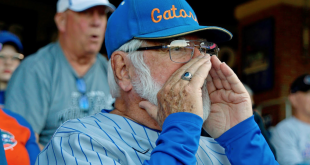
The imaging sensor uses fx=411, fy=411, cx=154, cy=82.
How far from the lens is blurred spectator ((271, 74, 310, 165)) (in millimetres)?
4594

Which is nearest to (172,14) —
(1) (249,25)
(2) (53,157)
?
(2) (53,157)

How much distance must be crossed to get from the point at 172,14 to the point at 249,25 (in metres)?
7.55

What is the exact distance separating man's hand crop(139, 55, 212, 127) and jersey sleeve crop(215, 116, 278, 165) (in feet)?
1.33

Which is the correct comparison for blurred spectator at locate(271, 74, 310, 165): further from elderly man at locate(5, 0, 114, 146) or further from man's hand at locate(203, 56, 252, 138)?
man's hand at locate(203, 56, 252, 138)

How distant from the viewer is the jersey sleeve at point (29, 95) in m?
3.33

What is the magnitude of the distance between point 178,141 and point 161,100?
259 mm

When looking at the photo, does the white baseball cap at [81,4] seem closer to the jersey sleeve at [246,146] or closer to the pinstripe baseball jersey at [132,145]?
the pinstripe baseball jersey at [132,145]

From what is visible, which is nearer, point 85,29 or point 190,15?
point 190,15

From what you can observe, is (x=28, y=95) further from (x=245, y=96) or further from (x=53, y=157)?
(x=245, y=96)

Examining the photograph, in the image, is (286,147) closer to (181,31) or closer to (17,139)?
(181,31)

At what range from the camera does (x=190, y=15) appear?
7.04 ft

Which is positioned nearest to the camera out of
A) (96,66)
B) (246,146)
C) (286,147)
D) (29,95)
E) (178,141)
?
(178,141)

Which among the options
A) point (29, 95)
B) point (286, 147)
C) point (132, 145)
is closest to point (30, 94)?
point (29, 95)

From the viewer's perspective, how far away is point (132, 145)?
6.30ft
